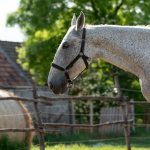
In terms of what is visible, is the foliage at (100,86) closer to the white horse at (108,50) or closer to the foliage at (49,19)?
the foliage at (49,19)

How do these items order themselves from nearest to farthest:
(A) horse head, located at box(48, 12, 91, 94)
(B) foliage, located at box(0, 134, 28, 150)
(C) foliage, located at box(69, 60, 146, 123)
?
(A) horse head, located at box(48, 12, 91, 94)
(B) foliage, located at box(0, 134, 28, 150)
(C) foliage, located at box(69, 60, 146, 123)

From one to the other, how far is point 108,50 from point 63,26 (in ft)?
40.1

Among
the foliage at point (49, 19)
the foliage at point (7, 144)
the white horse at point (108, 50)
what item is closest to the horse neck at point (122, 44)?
the white horse at point (108, 50)

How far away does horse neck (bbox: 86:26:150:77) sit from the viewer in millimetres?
2893

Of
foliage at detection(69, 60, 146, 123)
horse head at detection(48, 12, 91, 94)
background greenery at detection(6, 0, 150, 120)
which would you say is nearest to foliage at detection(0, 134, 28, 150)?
horse head at detection(48, 12, 91, 94)

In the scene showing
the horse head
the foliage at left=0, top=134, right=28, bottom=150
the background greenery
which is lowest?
the foliage at left=0, top=134, right=28, bottom=150

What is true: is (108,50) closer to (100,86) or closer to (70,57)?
(70,57)

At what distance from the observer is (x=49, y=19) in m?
14.1

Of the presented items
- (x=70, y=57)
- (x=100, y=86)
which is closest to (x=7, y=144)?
(x=70, y=57)

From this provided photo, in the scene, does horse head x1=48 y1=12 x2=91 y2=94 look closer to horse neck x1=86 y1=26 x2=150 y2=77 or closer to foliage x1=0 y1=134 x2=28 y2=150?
horse neck x1=86 y1=26 x2=150 y2=77

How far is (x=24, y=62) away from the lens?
13.8 meters

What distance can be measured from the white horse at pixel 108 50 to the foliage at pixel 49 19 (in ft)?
33.5

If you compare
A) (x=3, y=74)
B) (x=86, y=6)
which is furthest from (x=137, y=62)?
(x=86, y=6)

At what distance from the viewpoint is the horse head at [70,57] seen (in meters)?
2.99
